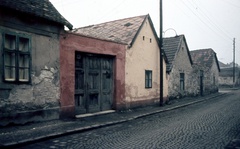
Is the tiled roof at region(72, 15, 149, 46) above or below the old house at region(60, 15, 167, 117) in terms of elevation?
above

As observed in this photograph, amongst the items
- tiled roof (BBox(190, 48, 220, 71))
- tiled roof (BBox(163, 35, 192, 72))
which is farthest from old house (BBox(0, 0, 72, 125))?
tiled roof (BBox(190, 48, 220, 71))

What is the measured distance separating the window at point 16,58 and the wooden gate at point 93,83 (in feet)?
8.53

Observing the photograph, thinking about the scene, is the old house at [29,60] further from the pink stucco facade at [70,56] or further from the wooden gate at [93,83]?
the wooden gate at [93,83]

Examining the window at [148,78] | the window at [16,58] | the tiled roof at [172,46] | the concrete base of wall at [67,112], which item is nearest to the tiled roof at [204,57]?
the tiled roof at [172,46]

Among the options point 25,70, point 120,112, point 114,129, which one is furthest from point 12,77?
point 120,112

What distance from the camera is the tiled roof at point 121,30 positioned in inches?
545

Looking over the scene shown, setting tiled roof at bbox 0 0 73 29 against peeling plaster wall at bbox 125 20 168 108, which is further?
peeling plaster wall at bbox 125 20 168 108

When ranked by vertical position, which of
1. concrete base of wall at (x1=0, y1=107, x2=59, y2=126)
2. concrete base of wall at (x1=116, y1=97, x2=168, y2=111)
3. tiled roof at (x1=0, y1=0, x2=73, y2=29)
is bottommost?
concrete base of wall at (x1=116, y1=97, x2=168, y2=111)

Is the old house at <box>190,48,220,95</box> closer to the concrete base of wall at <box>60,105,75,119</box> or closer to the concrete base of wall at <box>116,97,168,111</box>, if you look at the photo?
the concrete base of wall at <box>116,97,168,111</box>

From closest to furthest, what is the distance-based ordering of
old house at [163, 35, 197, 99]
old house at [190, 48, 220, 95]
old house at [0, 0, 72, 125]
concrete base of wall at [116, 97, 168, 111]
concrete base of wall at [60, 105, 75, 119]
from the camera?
1. old house at [0, 0, 72, 125]
2. concrete base of wall at [60, 105, 75, 119]
3. concrete base of wall at [116, 97, 168, 111]
4. old house at [163, 35, 197, 99]
5. old house at [190, 48, 220, 95]

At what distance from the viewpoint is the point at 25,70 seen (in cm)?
800

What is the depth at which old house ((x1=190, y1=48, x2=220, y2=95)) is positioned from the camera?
86.7 feet

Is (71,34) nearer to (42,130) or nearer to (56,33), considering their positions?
(56,33)

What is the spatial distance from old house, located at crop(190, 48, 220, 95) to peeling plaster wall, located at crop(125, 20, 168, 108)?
33.9 feet
